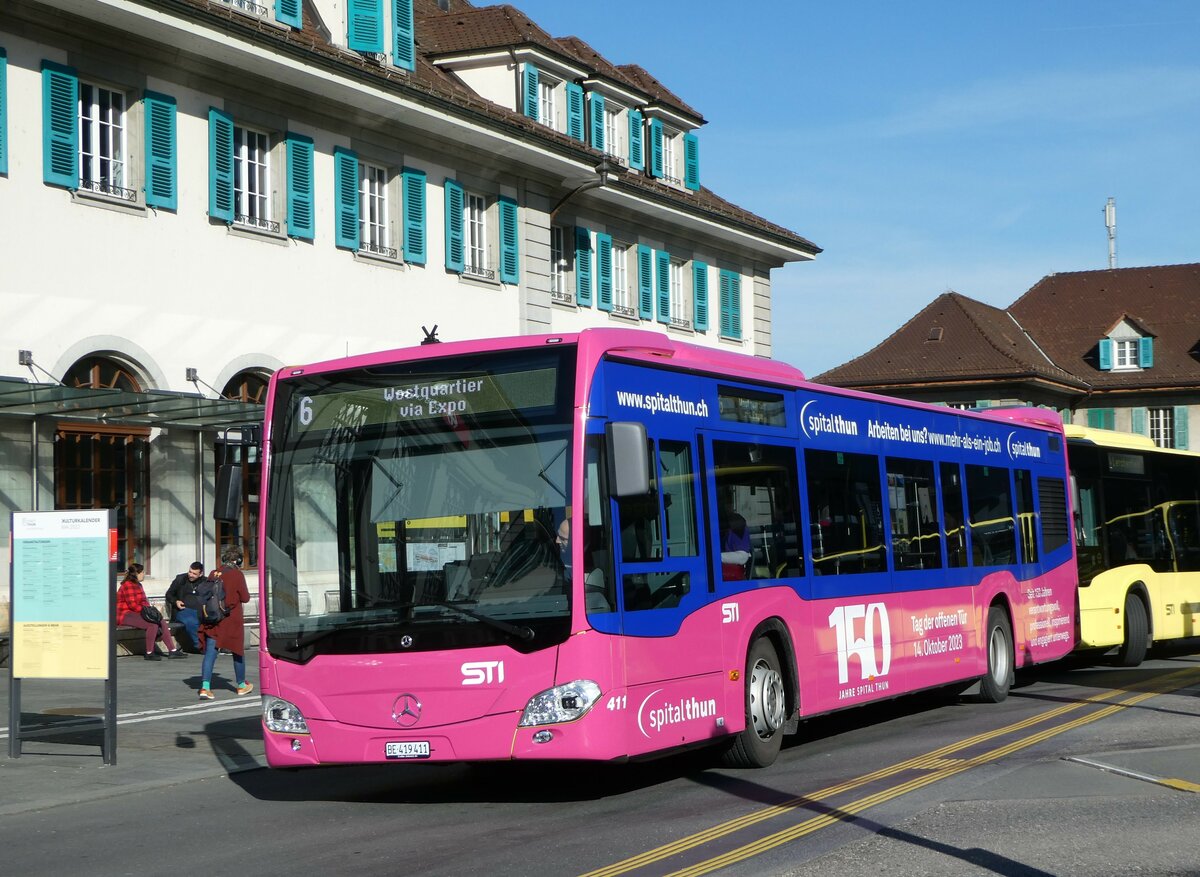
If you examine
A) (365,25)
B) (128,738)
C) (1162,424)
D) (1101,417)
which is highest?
(365,25)

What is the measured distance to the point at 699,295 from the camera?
3769 centimetres

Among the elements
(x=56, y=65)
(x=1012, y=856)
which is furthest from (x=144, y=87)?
(x=1012, y=856)

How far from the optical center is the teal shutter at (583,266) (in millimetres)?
33531

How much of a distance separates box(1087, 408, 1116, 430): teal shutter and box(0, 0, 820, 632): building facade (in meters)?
43.8

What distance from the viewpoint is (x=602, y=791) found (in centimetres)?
1118

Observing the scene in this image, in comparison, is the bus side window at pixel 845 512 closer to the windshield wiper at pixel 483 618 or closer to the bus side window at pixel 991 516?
the bus side window at pixel 991 516

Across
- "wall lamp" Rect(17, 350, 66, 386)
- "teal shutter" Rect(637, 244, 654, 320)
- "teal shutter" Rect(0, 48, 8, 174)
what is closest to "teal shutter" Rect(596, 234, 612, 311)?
"teal shutter" Rect(637, 244, 654, 320)

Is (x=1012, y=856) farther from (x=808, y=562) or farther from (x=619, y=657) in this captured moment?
(x=808, y=562)

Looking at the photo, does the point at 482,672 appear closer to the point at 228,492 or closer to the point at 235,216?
the point at 228,492

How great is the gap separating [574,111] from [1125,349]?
46.2 meters

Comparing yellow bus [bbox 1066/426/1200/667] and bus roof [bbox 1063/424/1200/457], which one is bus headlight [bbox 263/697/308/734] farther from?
bus roof [bbox 1063/424/1200/457]

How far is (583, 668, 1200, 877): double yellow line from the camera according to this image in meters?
8.24

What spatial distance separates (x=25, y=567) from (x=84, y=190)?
955 cm

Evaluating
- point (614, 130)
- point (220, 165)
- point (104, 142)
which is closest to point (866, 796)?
point (104, 142)
